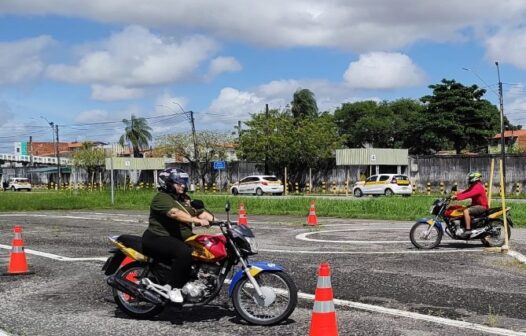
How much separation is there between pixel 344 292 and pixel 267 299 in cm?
207

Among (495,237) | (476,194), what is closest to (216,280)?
(476,194)

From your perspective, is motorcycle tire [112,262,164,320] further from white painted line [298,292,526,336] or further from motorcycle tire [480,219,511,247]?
motorcycle tire [480,219,511,247]

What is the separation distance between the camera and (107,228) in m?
19.2

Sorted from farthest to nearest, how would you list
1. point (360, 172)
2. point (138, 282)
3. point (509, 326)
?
point (360, 172), point (138, 282), point (509, 326)

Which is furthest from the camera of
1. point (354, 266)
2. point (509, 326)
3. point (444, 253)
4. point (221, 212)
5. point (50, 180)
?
point (50, 180)

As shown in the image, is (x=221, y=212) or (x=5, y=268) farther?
(x=221, y=212)

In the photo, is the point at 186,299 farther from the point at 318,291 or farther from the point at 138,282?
the point at 318,291

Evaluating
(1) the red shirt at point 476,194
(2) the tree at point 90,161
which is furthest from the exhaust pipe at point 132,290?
(2) the tree at point 90,161

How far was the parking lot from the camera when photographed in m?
6.79

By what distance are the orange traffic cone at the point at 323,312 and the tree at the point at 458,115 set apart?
57.3 meters

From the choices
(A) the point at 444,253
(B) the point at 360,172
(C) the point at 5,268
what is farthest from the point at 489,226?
(B) the point at 360,172

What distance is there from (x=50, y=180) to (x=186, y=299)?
81559 mm

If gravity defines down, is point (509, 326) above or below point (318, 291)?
below

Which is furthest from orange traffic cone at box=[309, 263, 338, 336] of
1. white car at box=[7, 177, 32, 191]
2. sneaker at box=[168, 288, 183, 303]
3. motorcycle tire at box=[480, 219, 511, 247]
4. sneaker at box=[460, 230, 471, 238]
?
white car at box=[7, 177, 32, 191]
